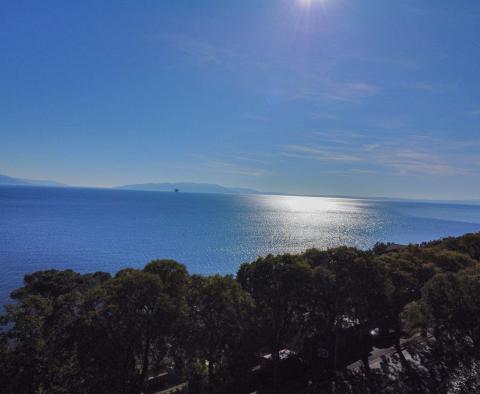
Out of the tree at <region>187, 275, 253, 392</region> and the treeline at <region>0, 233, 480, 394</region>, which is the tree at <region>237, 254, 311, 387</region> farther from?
the tree at <region>187, 275, 253, 392</region>

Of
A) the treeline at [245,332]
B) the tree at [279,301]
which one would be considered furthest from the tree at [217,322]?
the tree at [279,301]

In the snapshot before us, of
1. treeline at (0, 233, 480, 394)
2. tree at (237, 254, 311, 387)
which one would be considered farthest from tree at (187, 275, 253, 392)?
tree at (237, 254, 311, 387)

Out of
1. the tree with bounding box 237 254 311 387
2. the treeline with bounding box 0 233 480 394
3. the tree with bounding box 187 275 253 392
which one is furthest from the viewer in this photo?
the tree with bounding box 237 254 311 387

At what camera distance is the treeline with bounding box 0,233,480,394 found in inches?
594

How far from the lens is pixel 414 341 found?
98.4 feet

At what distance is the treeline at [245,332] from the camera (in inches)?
594

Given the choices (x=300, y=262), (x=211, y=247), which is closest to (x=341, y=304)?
(x=300, y=262)

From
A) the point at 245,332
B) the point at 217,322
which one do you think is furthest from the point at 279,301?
the point at 217,322

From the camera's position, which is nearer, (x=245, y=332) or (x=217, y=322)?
(x=217, y=322)

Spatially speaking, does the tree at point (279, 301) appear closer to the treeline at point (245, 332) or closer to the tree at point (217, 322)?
the treeline at point (245, 332)

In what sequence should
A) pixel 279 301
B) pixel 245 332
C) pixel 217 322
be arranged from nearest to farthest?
pixel 217 322
pixel 245 332
pixel 279 301

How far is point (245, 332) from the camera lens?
858 inches

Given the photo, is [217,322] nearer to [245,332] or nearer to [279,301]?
[245,332]

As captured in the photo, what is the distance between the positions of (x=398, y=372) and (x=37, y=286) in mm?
37021
